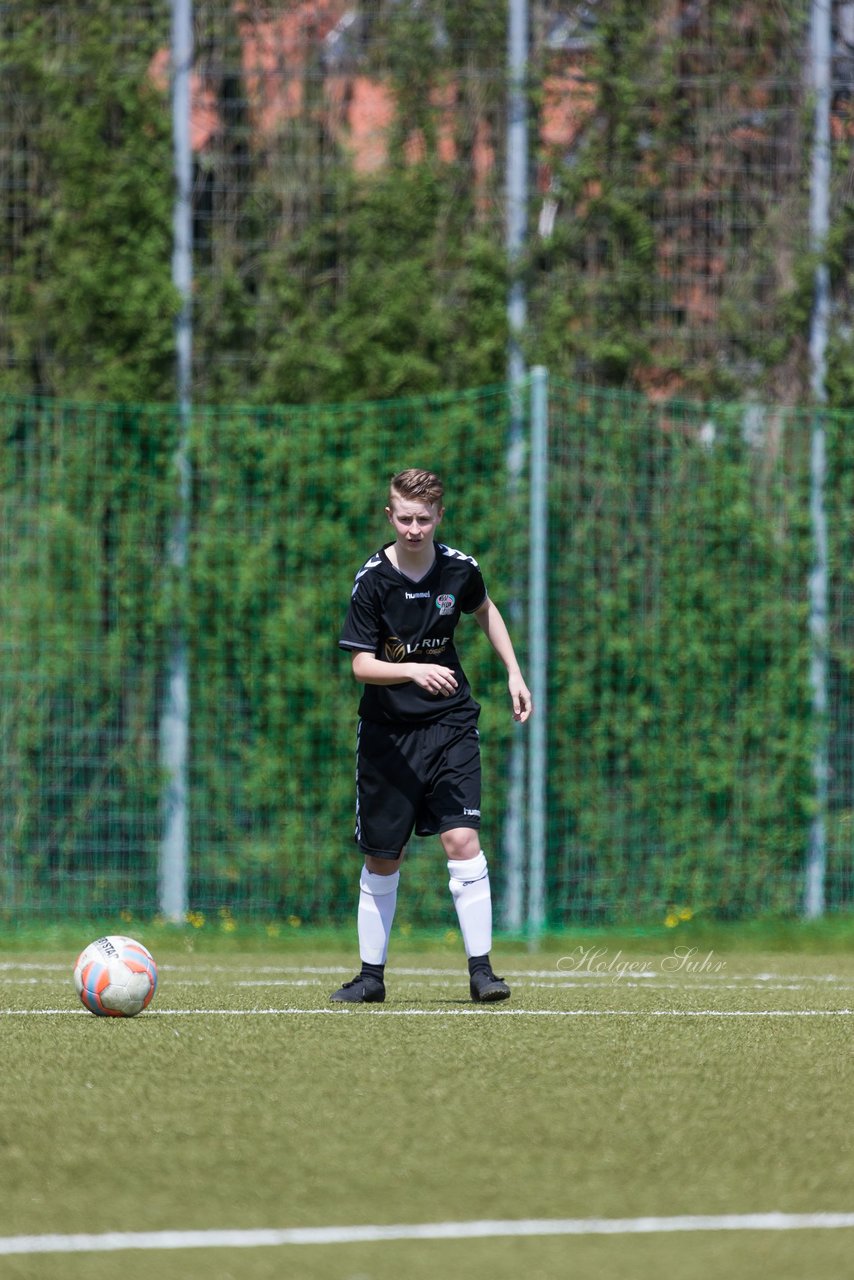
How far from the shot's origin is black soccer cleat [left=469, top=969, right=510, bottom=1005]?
5.80m

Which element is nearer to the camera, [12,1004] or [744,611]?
[12,1004]

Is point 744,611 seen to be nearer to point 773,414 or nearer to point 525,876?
point 773,414

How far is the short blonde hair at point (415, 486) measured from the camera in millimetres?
5719

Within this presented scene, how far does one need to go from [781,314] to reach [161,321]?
11.4ft

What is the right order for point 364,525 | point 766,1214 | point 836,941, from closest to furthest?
point 766,1214 → point 836,941 → point 364,525

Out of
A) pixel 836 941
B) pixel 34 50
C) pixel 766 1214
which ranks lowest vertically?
pixel 836 941

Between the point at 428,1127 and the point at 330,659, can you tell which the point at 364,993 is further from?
the point at 330,659

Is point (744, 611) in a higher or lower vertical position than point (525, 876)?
higher

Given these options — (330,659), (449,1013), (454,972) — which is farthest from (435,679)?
(330,659)

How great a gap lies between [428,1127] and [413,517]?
2.56 metres

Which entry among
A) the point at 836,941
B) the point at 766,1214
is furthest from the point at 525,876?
the point at 766,1214

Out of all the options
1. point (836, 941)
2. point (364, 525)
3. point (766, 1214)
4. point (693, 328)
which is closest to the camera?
point (766, 1214)

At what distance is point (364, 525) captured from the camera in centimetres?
959

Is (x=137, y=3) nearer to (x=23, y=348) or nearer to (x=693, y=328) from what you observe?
(x=23, y=348)
